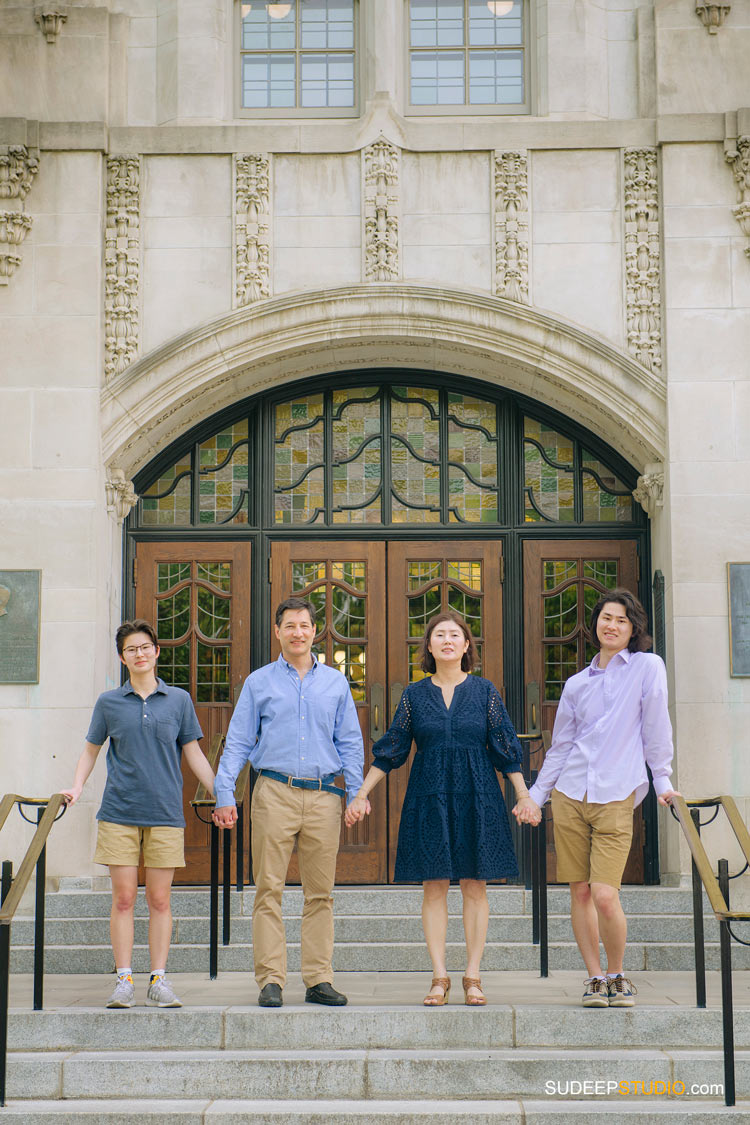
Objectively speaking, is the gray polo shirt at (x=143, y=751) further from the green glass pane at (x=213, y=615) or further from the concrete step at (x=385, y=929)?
the green glass pane at (x=213, y=615)

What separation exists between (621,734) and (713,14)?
536 centimetres

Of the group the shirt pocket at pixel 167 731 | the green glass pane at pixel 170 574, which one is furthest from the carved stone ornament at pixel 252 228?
the shirt pocket at pixel 167 731

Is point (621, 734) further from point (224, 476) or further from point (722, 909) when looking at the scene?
point (224, 476)

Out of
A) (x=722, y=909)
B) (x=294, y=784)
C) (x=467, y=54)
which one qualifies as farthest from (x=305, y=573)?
(x=722, y=909)

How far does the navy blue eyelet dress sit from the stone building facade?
270 cm

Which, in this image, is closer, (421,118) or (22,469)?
(22,469)

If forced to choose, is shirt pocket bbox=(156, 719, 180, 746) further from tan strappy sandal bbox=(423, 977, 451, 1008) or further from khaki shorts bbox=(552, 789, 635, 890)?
khaki shorts bbox=(552, 789, 635, 890)

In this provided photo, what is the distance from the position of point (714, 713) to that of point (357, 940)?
103 inches

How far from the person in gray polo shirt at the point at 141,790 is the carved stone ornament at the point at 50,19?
4790mm

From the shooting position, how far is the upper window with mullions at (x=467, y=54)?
30.8 feet

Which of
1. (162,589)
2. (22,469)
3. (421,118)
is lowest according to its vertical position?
(162,589)

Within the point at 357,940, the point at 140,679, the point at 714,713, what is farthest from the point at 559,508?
the point at 140,679

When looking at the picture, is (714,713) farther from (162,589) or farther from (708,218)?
(162,589)

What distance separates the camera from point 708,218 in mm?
8828
